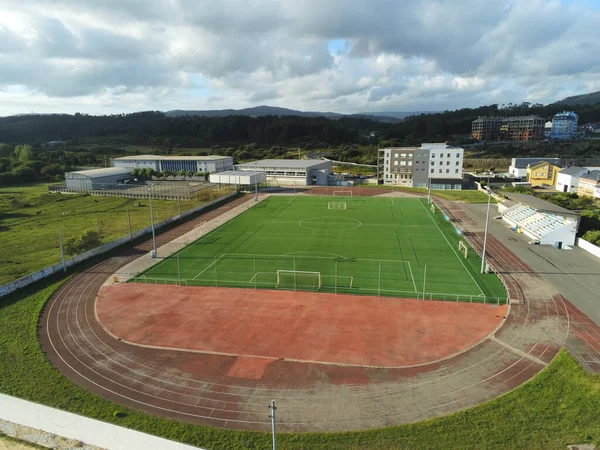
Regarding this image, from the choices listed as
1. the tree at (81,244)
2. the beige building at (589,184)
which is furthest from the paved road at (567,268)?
the tree at (81,244)

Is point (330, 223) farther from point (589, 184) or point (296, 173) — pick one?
point (589, 184)

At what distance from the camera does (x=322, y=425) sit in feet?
48.6

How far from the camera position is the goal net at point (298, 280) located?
2795 centimetres

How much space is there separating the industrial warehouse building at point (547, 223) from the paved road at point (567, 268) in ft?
2.76

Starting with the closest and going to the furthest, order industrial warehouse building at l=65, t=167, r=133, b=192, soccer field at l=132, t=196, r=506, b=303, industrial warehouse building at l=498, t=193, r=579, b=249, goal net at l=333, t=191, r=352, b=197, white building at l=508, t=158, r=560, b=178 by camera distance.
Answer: soccer field at l=132, t=196, r=506, b=303 < industrial warehouse building at l=498, t=193, r=579, b=249 < goal net at l=333, t=191, r=352, b=197 < industrial warehouse building at l=65, t=167, r=133, b=192 < white building at l=508, t=158, r=560, b=178

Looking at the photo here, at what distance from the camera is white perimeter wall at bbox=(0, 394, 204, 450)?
1294cm

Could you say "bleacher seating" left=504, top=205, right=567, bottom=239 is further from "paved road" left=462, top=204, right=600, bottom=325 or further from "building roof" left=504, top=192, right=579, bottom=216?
"paved road" left=462, top=204, right=600, bottom=325

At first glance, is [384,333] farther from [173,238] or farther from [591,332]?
[173,238]

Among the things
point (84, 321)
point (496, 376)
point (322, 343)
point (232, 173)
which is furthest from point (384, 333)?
point (232, 173)

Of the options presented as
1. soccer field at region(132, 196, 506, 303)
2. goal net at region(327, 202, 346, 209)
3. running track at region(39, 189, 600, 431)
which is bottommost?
running track at region(39, 189, 600, 431)

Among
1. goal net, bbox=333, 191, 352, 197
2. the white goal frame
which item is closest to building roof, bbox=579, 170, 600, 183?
the white goal frame

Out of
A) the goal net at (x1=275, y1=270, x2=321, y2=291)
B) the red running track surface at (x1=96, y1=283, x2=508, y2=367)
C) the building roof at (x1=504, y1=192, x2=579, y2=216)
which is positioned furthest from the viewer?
the building roof at (x1=504, y1=192, x2=579, y2=216)

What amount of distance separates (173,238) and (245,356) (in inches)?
994

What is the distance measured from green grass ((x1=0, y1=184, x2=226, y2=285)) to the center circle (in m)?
19.1
